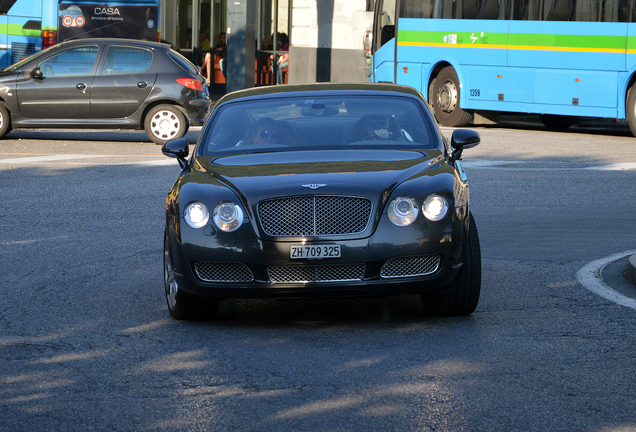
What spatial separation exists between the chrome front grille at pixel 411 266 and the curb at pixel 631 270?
210cm

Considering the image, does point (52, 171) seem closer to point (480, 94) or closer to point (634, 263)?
point (634, 263)

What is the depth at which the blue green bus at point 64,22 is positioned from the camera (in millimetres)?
22453

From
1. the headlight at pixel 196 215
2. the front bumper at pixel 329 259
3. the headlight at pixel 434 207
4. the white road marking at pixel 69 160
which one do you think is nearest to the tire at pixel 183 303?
the front bumper at pixel 329 259

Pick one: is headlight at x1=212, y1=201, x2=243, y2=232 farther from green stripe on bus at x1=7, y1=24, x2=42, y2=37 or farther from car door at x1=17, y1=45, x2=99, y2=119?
green stripe on bus at x1=7, y1=24, x2=42, y2=37

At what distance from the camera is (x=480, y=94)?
74.6ft

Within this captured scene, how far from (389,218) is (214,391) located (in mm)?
1572

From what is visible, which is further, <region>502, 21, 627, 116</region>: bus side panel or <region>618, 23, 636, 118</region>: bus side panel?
<region>502, 21, 627, 116</region>: bus side panel

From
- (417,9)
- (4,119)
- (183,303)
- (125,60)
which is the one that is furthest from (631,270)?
(417,9)

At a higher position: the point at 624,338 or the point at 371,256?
the point at 371,256

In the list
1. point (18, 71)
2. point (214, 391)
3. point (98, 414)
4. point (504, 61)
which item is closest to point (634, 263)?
point (214, 391)

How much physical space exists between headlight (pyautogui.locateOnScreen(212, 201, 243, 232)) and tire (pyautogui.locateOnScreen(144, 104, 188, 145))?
1194 cm

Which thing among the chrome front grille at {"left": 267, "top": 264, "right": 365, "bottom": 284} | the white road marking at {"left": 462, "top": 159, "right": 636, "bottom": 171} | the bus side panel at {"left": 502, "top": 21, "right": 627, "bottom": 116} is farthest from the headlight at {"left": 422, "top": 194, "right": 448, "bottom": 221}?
the bus side panel at {"left": 502, "top": 21, "right": 627, "bottom": 116}

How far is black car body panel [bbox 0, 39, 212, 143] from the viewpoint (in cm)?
1753

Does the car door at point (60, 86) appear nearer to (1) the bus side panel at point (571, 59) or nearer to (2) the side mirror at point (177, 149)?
(1) the bus side panel at point (571, 59)
